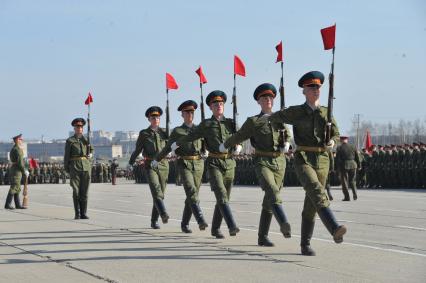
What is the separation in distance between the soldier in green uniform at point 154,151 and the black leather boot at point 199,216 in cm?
146

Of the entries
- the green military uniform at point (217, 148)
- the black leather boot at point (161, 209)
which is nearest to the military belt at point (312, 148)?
the green military uniform at point (217, 148)

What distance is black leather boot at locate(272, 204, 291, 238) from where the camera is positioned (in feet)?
30.3

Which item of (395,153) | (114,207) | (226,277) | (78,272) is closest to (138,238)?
(78,272)

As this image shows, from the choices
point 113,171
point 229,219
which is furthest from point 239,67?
point 113,171

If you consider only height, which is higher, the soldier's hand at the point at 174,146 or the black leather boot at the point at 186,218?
the soldier's hand at the point at 174,146

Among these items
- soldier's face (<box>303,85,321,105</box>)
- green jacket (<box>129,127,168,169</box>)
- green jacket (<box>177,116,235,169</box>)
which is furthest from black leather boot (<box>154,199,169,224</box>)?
soldier's face (<box>303,85,321,105</box>)

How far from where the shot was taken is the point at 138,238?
11.8m

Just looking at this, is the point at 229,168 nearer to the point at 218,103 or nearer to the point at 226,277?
the point at 218,103

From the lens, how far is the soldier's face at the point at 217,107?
11203 millimetres

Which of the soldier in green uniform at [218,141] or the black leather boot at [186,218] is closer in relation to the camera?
the soldier in green uniform at [218,141]

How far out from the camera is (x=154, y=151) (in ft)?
44.5

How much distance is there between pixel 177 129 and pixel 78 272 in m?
4.22

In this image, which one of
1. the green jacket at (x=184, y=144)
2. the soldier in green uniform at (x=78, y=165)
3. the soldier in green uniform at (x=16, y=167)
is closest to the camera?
the green jacket at (x=184, y=144)

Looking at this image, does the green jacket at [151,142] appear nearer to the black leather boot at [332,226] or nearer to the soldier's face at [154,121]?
the soldier's face at [154,121]
